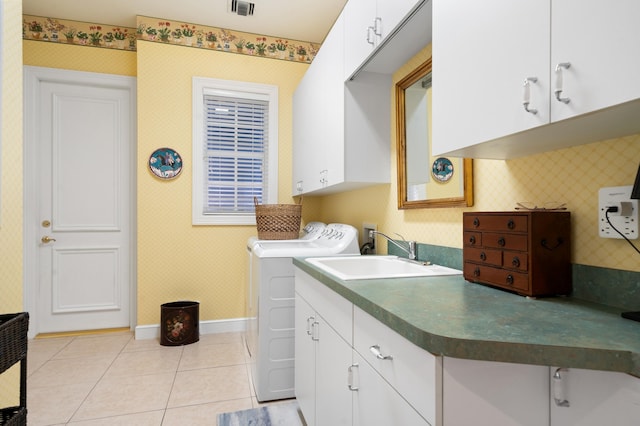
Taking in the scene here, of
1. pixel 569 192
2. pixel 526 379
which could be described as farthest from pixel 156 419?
pixel 569 192

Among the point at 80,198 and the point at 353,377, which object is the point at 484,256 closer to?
the point at 353,377

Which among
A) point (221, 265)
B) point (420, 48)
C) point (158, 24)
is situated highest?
point (158, 24)

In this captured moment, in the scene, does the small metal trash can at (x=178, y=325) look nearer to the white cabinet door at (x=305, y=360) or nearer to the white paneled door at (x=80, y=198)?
the white paneled door at (x=80, y=198)

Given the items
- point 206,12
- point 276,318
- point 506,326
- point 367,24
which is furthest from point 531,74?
point 206,12

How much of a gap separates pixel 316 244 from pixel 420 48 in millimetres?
1422

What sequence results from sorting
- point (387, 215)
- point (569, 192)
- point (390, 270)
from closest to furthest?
point (569, 192)
point (390, 270)
point (387, 215)

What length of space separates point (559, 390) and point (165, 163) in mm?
3293

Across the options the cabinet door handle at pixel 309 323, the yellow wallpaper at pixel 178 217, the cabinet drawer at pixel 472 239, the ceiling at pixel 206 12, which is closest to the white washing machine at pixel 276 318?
the cabinet door handle at pixel 309 323

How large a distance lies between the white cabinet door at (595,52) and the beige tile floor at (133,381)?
2142 mm

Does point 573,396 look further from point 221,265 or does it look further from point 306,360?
point 221,265

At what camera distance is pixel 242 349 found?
115 inches

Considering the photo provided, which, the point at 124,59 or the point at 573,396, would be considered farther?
the point at 124,59

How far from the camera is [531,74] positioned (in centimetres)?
80

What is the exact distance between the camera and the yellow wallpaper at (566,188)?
90 centimetres
